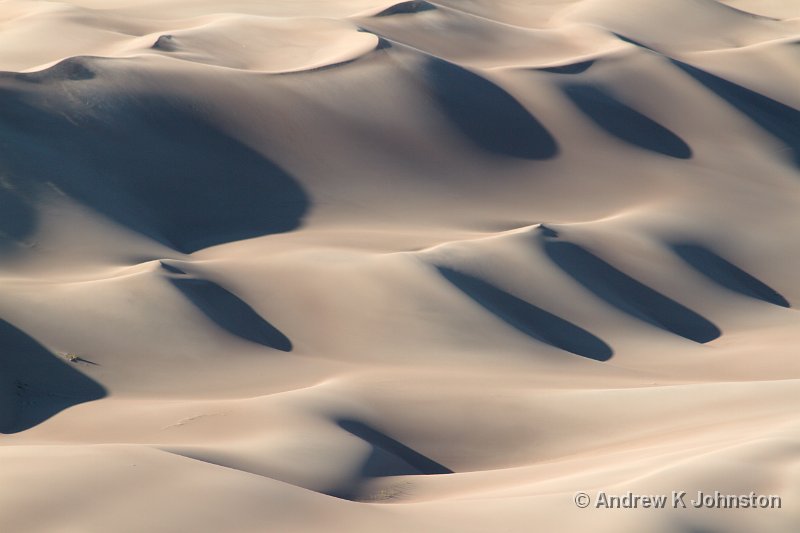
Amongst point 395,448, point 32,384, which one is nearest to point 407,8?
point 32,384

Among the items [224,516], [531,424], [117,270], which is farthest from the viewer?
[117,270]

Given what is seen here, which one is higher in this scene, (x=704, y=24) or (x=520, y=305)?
(x=704, y=24)

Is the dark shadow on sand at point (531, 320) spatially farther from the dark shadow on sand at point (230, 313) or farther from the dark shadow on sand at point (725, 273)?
the dark shadow on sand at point (725, 273)

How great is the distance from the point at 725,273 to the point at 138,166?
489cm

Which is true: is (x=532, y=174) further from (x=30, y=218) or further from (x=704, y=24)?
(x=704, y=24)

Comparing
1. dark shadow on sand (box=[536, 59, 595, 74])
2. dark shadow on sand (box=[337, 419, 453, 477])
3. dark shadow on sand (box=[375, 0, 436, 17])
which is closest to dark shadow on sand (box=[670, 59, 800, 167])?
dark shadow on sand (box=[536, 59, 595, 74])

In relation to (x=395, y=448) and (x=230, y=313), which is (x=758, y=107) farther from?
(x=395, y=448)

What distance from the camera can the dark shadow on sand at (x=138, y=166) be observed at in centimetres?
859

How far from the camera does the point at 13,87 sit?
30.5 feet

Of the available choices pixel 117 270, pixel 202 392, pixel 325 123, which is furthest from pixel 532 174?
pixel 202 392

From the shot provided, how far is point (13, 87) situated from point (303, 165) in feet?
7.87

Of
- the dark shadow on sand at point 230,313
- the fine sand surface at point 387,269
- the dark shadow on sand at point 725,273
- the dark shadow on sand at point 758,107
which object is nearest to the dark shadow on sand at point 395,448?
the fine sand surface at point 387,269

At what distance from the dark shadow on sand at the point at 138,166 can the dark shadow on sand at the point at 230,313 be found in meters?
1.04

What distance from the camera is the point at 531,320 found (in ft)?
27.1
